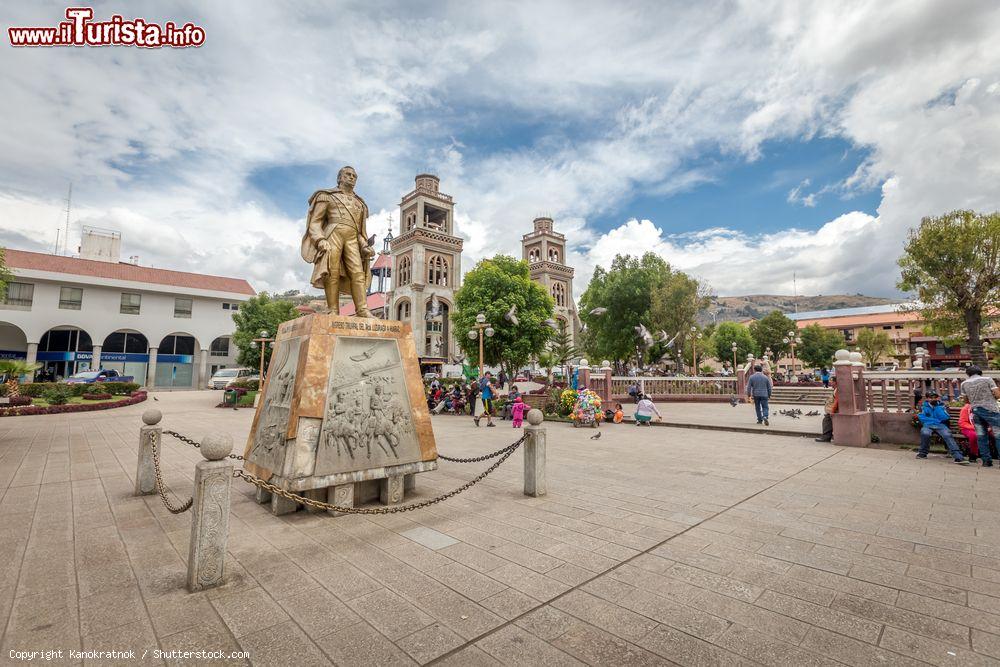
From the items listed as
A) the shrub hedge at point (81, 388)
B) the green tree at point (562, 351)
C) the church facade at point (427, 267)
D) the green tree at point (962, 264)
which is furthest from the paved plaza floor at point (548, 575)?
the church facade at point (427, 267)

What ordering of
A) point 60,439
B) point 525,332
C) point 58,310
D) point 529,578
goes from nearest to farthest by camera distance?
point 529,578
point 60,439
point 58,310
point 525,332

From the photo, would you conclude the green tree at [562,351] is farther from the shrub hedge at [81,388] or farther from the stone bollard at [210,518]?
the stone bollard at [210,518]

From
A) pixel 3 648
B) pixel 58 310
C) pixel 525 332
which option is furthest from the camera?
pixel 525 332

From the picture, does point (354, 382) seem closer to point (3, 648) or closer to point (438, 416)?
point (3, 648)

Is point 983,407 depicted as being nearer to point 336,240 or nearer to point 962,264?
point 336,240

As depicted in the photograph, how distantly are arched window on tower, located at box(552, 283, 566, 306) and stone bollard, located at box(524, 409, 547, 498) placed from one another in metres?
59.6

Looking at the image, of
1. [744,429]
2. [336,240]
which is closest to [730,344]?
[744,429]

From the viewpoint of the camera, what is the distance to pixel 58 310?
3123 centimetres

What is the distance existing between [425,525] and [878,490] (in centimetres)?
593

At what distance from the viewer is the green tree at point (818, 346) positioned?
55781 mm

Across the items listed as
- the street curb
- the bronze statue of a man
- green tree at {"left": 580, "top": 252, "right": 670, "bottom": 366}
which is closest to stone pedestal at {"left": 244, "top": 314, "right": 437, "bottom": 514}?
the bronze statue of a man

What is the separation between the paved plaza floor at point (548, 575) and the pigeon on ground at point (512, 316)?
81.4ft

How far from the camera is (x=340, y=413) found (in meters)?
5.08

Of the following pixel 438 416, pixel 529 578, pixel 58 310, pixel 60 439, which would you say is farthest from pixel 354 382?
pixel 58 310
